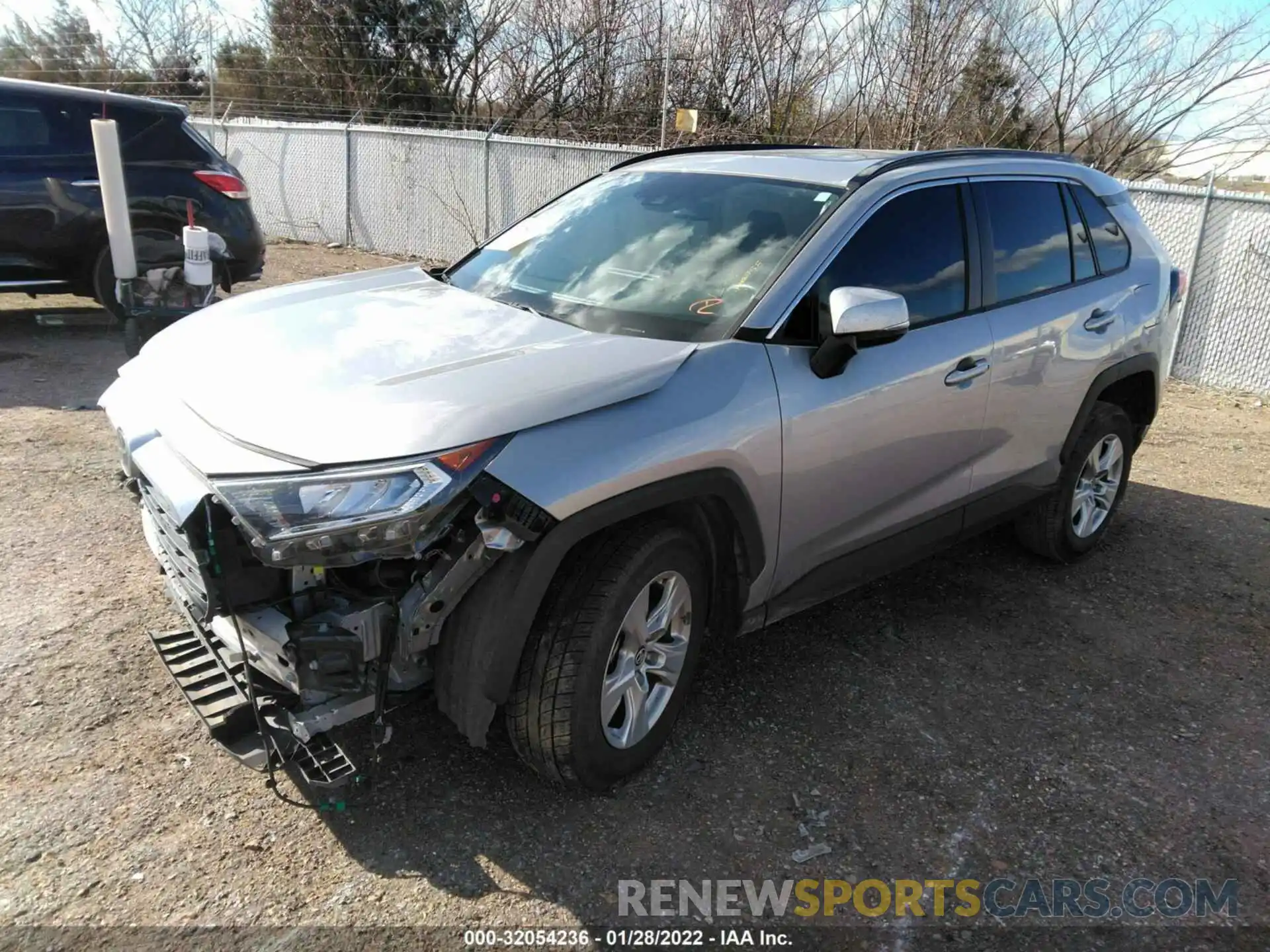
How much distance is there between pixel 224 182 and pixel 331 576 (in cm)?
666

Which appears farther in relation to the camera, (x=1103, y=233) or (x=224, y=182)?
(x=224, y=182)

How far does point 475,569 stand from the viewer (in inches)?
95.1

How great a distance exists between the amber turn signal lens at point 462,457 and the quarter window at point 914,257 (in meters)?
1.32

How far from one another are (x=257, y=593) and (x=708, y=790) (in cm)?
145

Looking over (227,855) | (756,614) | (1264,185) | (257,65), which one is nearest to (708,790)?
(756,614)

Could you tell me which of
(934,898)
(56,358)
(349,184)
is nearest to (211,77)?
(349,184)

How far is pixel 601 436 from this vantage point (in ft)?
8.39

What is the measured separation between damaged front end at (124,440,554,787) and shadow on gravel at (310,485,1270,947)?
0.45 metres

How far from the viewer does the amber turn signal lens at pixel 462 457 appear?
233 centimetres

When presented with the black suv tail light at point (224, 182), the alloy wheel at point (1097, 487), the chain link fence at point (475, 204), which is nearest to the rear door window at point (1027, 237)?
the alloy wheel at point (1097, 487)

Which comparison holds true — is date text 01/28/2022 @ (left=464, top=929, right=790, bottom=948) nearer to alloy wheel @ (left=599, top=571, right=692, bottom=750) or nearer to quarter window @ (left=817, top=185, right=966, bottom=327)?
alloy wheel @ (left=599, top=571, right=692, bottom=750)

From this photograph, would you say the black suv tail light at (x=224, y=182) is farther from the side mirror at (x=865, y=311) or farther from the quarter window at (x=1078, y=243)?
the side mirror at (x=865, y=311)

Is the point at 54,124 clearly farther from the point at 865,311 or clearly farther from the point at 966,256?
the point at 865,311

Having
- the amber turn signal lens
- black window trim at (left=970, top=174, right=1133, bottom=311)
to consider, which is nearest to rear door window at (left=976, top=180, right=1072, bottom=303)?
black window trim at (left=970, top=174, right=1133, bottom=311)
